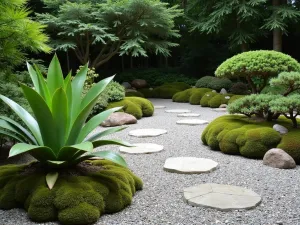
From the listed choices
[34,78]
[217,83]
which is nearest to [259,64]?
[34,78]

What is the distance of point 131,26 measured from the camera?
1167 cm

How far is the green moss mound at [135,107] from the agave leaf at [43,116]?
18.1 ft

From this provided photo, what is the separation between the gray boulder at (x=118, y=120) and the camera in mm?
7371

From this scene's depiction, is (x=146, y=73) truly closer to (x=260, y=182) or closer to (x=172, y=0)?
(x=172, y=0)

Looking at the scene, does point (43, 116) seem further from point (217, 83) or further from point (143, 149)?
point (217, 83)

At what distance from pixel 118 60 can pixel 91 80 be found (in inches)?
369

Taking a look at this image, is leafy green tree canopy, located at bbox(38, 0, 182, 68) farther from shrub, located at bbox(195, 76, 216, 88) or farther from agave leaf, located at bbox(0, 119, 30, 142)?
agave leaf, located at bbox(0, 119, 30, 142)

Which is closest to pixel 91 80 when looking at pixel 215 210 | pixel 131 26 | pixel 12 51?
pixel 131 26

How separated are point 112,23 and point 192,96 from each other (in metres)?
3.96

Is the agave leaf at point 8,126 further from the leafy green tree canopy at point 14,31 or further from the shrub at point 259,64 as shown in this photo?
the shrub at point 259,64

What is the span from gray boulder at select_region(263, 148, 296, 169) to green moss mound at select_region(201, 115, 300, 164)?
0.69ft

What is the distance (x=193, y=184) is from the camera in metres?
3.42

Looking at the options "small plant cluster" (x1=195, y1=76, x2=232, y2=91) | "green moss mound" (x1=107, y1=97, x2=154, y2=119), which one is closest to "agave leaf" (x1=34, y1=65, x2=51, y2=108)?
"green moss mound" (x1=107, y1=97, x2=154, y2=119)

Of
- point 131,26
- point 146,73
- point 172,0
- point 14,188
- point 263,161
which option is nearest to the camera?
point 14,188
